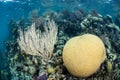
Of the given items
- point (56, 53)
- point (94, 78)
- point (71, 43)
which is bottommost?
point (94, 78)

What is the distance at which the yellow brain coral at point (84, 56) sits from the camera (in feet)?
21.7

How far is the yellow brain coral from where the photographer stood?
21.7ft

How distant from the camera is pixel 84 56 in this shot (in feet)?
21.6

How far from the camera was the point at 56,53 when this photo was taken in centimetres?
786

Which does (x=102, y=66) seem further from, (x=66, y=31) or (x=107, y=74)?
(x=66, y=31)

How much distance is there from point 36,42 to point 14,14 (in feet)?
85.7

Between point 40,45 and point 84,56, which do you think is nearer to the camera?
point 84,56

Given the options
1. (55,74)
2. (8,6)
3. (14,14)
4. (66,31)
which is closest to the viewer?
(55,74)

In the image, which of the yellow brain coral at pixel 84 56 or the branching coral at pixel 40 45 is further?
the branching coral at pixel 40 45

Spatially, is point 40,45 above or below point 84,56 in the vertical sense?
above

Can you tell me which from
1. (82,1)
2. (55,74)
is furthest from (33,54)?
(82,1)

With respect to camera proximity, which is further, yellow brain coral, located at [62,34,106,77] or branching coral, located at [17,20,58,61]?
branching coral, located at [17,20,58,61]

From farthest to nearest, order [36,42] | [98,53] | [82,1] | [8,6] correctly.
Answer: [8,6] < [82,1] < [36,42] < [98,53]

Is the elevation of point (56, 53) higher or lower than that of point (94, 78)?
higher
